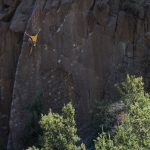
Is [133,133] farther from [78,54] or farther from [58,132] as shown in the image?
[78,54]

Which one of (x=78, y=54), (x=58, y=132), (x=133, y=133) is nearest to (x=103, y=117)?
(x=58, y=132)

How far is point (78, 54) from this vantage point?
3062 cm

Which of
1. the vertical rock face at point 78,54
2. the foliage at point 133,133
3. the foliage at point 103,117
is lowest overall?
the foliage at point 133,133

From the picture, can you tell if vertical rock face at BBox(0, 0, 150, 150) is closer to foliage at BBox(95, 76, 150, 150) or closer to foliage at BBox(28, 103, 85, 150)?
foliage at BBox(28, 103, 85, 150)

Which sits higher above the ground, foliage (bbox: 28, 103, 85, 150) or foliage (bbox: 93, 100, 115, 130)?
foliage (bbox: 93, 100, 115, 130)

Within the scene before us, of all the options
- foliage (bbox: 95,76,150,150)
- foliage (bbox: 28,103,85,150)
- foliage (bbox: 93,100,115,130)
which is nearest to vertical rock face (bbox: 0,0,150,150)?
foliage (bbox: 93,100,115,130)

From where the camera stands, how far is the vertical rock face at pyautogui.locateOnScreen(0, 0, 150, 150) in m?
30.2

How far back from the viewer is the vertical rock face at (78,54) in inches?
1190

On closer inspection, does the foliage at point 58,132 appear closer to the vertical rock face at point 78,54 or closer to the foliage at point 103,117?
the foliage at point 103,117

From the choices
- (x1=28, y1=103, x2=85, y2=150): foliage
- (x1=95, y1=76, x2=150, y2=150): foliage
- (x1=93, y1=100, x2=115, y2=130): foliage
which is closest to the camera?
(x1=95, y1=76, x2=150, y2=150): foliage

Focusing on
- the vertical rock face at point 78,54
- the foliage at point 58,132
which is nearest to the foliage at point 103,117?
the vertical rock face at point 78,54

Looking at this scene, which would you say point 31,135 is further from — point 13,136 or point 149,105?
point 149,105

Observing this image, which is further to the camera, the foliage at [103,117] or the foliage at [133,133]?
the foliage at [103,117]

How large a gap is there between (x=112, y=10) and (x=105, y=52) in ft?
6.96
